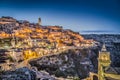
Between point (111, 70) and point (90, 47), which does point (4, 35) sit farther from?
point (111, 70)

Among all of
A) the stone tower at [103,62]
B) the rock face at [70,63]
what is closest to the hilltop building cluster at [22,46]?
the rock face at [70,63]

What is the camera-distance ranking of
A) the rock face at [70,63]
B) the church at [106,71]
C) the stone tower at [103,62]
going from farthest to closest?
the rock face at [70,63]
the stone tower at [103,62]
the church at [106,71]

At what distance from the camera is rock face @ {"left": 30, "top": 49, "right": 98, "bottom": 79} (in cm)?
2591

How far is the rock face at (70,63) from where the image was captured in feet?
85.0

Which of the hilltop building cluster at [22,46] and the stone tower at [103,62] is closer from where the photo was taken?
the stone tower at [103,62]

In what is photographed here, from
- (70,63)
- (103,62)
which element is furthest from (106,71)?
(70,63)

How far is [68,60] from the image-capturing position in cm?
3431

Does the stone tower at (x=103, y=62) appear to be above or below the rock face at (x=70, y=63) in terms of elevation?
above

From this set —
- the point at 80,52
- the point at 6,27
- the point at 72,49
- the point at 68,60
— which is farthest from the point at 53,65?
the point at 6,27

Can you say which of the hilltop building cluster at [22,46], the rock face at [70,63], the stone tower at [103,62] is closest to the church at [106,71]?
the stone tower at [103,62]

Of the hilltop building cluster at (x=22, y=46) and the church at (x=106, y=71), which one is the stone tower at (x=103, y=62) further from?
the hilltop building cluster at (x=22, y=46)

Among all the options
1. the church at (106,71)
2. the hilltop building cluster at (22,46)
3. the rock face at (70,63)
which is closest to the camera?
the church at (106,71)

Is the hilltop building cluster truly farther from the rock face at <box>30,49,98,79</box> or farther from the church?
the church

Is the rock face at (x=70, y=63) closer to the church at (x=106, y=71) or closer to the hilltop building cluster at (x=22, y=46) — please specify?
the hilltop building cluster at (x=22, y=46)
